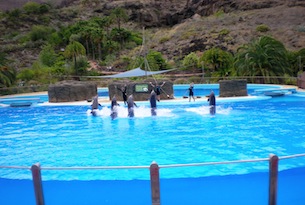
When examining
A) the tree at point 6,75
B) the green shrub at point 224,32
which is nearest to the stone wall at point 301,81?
the tree at point 6,75

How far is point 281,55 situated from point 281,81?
2.50 m

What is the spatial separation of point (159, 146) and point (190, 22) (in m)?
61.3

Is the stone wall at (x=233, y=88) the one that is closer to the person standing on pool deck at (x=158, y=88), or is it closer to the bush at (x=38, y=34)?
the person standing on pool deck at (x=158, y=88)

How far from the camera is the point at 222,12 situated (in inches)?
2840

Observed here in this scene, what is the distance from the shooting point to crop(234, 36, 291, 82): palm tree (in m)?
27.1

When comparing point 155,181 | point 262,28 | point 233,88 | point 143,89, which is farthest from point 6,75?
point 262,28

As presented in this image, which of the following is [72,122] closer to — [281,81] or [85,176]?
[85,176]

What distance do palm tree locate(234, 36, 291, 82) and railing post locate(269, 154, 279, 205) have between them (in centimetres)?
2414

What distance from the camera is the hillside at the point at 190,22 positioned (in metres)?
49.6

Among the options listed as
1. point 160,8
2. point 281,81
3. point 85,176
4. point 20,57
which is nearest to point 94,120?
point 85,176

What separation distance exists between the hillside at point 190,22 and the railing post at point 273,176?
43.5m

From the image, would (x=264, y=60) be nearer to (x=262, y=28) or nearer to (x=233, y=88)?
(x=233, y=88)

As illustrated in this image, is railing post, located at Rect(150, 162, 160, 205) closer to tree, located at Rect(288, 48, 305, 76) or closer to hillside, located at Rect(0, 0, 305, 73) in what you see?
tree, located at Rect(288, 48, 305, 76)

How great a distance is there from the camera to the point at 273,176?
430cm
